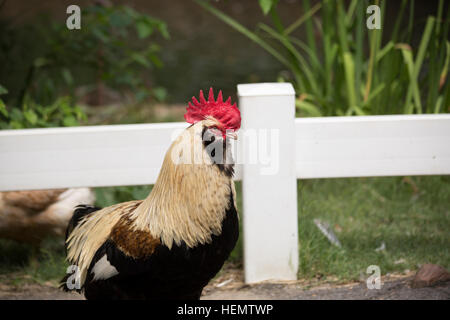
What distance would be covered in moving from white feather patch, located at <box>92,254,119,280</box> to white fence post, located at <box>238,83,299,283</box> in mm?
987

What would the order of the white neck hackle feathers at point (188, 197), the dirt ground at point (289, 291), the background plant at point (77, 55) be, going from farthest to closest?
1. the background plant at point (77, 55)
2. the dirt ground at point (289, 291)
3. the white neck hackle feathers at point (188, 197)

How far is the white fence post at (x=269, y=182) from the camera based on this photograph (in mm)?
3211

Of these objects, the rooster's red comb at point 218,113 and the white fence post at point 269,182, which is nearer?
the rooster's red comb at point 218,113

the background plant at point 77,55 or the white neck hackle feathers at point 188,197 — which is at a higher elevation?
the background plant at point 77,55

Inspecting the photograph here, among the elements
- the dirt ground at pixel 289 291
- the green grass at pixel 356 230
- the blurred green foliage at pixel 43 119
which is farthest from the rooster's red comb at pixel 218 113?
the blurred green foliage at pixel 43 119

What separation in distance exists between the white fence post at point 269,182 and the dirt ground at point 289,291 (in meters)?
0.08

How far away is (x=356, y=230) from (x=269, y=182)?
1.08 m

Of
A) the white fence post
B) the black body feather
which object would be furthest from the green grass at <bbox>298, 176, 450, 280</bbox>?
the black body feather

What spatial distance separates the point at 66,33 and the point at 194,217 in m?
3.22

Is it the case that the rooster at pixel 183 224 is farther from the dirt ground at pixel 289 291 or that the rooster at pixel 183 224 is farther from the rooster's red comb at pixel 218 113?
the dirt ground at pixel 289 291

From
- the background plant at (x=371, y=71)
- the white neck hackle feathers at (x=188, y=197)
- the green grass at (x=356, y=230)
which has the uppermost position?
the background plant at (x=371, y=71)

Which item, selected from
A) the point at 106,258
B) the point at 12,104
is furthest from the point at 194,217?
the point at 12,104

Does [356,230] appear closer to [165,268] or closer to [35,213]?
[165,268]

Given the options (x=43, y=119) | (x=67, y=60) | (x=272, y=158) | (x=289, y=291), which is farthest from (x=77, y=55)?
(x=289, y=291)
